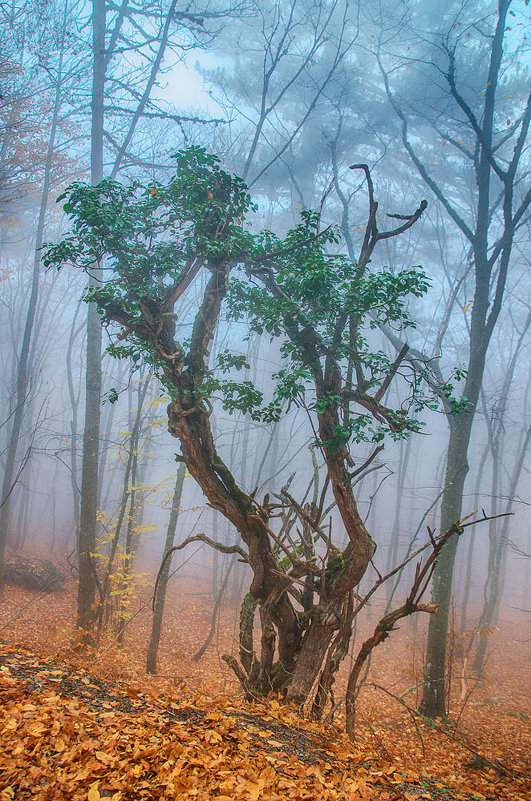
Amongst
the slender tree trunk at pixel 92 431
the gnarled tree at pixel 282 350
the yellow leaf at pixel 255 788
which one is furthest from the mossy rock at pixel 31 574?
the yellow leaf at pixel 255 788

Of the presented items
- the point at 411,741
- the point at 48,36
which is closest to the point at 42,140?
the point at 48,36

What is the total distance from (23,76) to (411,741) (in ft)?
43.8

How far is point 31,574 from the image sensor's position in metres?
10.2

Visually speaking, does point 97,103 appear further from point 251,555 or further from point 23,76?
point 251,555

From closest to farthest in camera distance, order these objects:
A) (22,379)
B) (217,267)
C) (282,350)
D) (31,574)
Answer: (282,350), (217,267), (22,379), (31,574)

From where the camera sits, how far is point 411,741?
5.27 meters

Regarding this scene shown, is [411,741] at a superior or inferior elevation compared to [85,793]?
inferior

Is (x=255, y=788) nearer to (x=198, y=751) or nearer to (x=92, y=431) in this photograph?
(x=198, y=751)

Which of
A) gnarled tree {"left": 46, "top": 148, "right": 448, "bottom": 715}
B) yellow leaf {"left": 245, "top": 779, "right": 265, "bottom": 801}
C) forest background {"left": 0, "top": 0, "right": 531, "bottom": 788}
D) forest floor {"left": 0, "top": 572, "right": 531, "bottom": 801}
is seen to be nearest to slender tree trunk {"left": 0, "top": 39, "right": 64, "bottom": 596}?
forest background {"left": 0, "top": 0, "right": 531, "bottom": 788}

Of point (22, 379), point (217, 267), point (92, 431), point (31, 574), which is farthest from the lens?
point (31, 574)

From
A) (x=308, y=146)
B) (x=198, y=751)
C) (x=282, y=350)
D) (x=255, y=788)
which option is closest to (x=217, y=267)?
(x=282, y=350)

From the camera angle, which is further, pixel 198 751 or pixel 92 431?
pixel 92 431

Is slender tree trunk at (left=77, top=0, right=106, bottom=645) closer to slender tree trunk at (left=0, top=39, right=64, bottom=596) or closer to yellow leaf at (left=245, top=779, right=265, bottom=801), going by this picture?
slender tree trunk at (left=0, top=39, right=64, bottom=596)

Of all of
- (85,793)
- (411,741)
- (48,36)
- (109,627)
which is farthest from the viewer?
(48,36)
